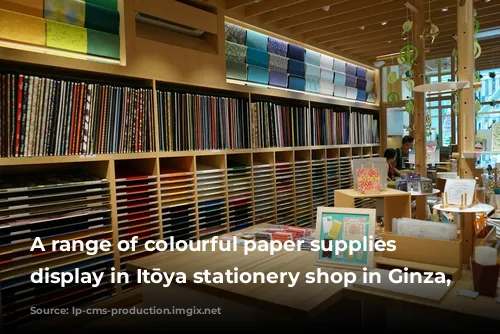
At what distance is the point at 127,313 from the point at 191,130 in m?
1.48

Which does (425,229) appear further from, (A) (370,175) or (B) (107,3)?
(B) (107,3)

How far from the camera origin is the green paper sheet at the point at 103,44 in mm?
2621

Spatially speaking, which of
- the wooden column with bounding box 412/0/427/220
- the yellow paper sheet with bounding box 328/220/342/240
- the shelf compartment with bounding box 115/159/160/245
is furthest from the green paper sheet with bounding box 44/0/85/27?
the wooden column with bounding box 412/0/427/220

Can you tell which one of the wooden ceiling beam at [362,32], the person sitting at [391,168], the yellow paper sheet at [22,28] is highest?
the wooden ceiling beam at [362,32]

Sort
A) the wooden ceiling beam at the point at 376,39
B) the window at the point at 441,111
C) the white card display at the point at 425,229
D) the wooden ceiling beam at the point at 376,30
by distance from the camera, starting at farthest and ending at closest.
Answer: the window at the point at 441,111
the wooden ceiling beam at the point at 376,39
the wooden ceiling beam at the point at 376,30
the white card display at the point at 425,229

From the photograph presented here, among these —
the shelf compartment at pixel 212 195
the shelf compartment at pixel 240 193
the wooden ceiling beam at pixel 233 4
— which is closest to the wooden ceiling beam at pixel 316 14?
the wooden ceiling beam at pixel 233 4

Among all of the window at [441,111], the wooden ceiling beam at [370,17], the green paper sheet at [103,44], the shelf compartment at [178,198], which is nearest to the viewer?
the green paper sheet at [103,44]

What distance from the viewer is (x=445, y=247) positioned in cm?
176

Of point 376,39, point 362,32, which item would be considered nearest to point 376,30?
point 362,32

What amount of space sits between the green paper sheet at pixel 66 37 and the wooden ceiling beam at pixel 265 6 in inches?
68.8

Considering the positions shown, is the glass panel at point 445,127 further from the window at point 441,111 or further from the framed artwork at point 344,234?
the framed artwork at point 344,234

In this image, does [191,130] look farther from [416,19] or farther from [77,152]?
[416,19]

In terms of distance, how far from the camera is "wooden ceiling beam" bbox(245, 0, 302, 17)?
3.58 metres

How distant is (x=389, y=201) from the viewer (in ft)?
7.81
